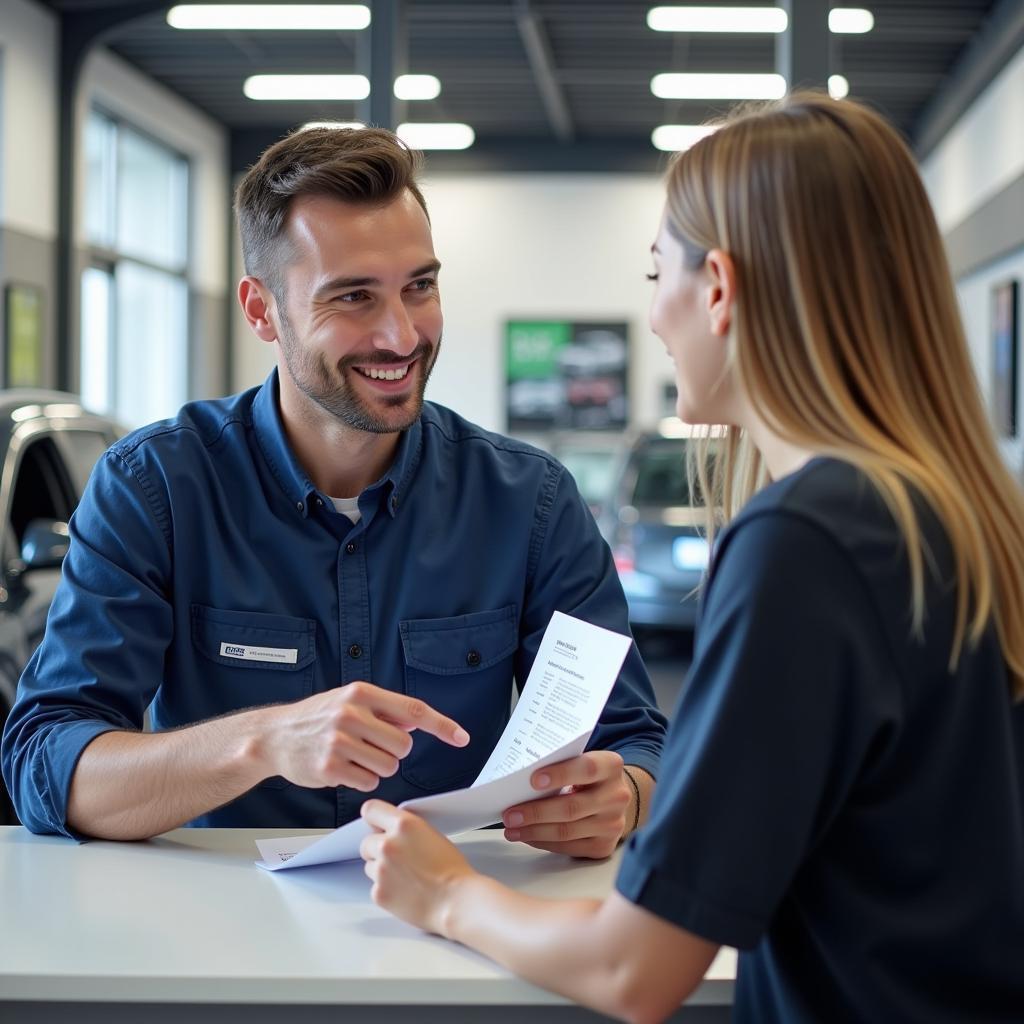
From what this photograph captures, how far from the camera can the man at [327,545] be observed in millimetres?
1969

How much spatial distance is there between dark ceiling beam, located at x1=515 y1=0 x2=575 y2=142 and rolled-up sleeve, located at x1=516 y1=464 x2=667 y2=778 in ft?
27.8

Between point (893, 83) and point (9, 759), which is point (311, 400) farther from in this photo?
point (893, 83)

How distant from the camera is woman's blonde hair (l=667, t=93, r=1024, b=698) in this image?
4.02 ft

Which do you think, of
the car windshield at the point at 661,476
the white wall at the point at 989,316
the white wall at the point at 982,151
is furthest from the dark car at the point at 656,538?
the white wall at the point at 989,316

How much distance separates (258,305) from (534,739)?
103 centimetres

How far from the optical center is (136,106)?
40.3 ft

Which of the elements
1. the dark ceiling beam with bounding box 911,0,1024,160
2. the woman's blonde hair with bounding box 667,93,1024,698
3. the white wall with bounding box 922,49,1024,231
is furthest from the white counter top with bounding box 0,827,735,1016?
the dark ceiling beam with bounding box 911,0,1024,160

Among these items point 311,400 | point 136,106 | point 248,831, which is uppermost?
point 136,106

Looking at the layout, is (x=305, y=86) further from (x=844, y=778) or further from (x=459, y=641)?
(x=844, y=778)

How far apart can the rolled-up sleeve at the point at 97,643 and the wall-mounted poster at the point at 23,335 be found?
778 cm

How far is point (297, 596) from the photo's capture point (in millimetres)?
2066

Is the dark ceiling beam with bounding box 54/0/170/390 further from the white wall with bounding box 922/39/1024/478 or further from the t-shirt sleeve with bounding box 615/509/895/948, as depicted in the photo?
the t-shirt sleeve with bounding box 615/509/895/948

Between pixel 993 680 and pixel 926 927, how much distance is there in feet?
0.72

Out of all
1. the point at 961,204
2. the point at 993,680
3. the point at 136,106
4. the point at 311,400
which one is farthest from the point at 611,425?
the point at 993,680
